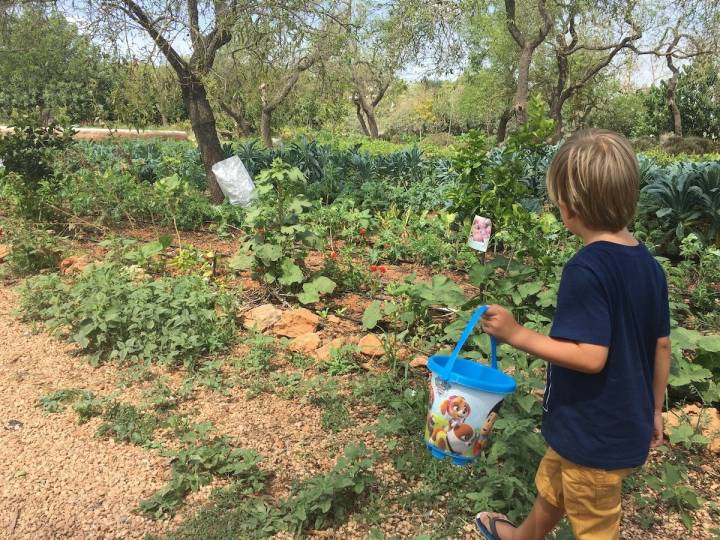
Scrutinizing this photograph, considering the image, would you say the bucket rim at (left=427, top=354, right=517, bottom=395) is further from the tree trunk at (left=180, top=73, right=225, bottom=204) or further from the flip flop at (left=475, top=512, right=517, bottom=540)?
the tree trunk at (left=180, top=73, right=225, bottom=204)

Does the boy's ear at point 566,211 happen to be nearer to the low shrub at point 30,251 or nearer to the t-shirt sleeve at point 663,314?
the t-shirt sleeve at point 663,314

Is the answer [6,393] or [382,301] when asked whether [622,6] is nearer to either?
[382,301]

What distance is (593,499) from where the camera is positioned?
4.79 feet

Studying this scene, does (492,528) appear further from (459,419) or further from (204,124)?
(204,124)

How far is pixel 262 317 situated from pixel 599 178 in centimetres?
290

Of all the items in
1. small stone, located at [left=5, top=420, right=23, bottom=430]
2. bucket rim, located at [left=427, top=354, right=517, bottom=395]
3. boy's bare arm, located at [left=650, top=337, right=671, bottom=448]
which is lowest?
small stone, located at [left=5, top=420, right=23, bottom=430]

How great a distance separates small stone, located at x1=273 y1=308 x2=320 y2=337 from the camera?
376 centimetres

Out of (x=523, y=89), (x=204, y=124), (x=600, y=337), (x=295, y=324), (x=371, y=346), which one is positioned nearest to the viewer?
(x=600, y=337)

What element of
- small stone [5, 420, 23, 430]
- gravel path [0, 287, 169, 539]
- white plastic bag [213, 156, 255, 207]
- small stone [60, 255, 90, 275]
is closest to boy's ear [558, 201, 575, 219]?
gravel path [0, 287, 169, 539]

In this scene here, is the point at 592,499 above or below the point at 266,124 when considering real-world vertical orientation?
below

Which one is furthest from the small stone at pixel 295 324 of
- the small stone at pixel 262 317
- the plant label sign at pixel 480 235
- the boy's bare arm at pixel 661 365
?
the boy's bare arm at pixel 661 365

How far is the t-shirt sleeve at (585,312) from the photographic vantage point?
4.33 ft

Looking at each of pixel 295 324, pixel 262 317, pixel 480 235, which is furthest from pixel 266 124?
pixel 480 235

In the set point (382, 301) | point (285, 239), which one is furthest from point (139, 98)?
point (382, 301)
